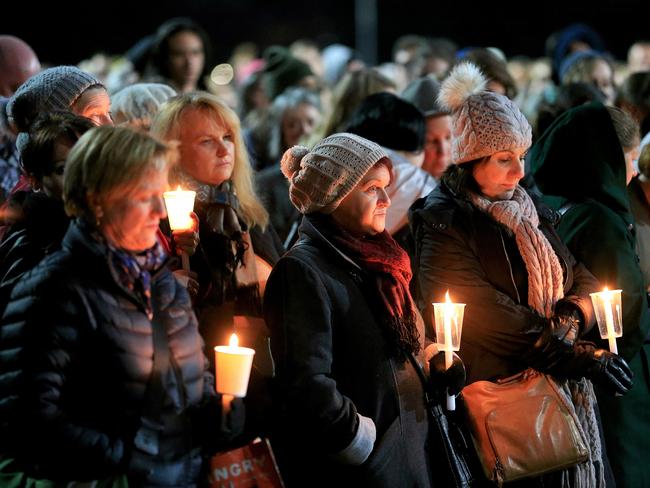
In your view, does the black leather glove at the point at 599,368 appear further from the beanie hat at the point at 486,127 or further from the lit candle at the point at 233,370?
the lit candle at the point at 233,370

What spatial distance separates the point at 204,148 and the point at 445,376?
1562mm

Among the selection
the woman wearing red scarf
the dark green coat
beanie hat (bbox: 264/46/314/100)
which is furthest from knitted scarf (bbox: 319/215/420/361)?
beanie hat (bbox: 264/46/314/100)

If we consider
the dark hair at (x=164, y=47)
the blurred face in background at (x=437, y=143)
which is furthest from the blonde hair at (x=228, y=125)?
the dark hair at (x=164, y=47)

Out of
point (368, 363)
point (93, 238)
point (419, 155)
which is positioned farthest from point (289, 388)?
point (419, 155)

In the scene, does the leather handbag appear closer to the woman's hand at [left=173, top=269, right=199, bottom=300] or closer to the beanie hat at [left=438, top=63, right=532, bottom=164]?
the beanie hat at [left=438, top=63, right=532, bottom=164]

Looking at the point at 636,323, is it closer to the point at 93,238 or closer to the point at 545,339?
the point at 545,339

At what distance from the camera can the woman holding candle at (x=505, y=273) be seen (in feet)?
15.3

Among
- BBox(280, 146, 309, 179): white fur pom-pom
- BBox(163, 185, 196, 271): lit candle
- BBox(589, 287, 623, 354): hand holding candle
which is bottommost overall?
BBox(589, 287, 623, 354): hand holding candle

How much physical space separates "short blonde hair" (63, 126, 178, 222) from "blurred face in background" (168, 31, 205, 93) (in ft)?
16.9

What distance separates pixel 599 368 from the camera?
458 centimetres

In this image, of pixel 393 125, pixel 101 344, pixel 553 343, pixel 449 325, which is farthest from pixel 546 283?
pixel 101 344

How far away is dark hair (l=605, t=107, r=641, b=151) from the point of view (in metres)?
5.66

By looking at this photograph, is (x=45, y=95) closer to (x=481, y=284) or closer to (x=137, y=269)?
(x=137, y=269)

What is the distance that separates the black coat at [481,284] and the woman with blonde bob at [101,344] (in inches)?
65.5
